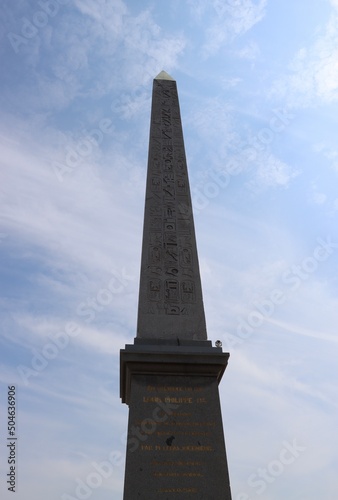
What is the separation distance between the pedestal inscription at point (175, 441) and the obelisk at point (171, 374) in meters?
0.01

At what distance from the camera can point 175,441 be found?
7.66 metres

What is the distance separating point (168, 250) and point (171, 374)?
234cm

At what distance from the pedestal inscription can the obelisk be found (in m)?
0.01

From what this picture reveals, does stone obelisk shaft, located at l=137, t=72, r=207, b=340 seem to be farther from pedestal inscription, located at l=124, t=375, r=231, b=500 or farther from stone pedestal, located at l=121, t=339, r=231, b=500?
pedestal inscription, located at l=124, t=375, r=231, b=500

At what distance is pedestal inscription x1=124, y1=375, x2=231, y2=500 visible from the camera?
7293 millimetres

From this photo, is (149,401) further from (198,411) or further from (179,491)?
(179,491)

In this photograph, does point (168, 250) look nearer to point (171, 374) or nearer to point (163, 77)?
point (171, 374)

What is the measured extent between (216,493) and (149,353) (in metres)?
2.13

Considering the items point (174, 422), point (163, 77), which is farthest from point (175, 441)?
point (163, 77)

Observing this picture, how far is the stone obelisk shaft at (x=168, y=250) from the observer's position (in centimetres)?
897

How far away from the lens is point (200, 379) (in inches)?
328

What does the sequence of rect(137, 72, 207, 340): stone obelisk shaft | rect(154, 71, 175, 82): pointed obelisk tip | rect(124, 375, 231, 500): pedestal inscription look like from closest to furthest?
rect(124, 375, 231, 500): pedestal inscription → rect(137, 72, 207, 340): stone obelisk shaft → rect(154, 71, 175, 82): pointed obelisk tip

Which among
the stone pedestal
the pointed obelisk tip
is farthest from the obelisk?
the pointed obelisk tip

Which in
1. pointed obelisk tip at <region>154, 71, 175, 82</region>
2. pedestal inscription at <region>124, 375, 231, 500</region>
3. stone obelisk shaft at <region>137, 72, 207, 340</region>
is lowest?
pedestal inscription at <region>124, 375, 231, 500</region>
